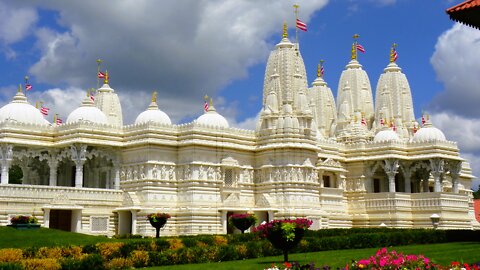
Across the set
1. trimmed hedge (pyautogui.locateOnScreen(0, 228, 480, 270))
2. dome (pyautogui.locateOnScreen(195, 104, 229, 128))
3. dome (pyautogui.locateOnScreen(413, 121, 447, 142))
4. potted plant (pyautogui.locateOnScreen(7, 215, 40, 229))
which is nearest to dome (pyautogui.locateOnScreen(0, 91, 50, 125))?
dome (pyautogui.locateOnScreen(195, 104, 229, 128))

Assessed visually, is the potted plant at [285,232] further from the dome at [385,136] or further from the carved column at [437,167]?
the dome at [385,136]

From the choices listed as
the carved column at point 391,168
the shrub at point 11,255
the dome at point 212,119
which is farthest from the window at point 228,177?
the shrub at point 11,255

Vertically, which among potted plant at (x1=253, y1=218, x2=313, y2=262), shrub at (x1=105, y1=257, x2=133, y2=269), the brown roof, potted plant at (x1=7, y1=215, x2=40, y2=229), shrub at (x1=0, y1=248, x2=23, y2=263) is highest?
the brown roof

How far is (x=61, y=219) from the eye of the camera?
1745 inches

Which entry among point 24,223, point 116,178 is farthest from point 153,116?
point 24,223

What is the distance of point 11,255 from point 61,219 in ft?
68.2

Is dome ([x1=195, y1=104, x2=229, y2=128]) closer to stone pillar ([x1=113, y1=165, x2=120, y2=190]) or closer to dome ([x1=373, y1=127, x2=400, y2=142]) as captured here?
stone pillar ([x1=113, y1=165, x2=120, y2=190])

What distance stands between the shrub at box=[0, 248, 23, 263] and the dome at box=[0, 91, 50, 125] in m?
24.9

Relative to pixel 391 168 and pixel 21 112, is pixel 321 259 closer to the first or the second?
pixel 21 112

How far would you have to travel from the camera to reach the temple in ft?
148

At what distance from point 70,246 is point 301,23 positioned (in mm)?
35643

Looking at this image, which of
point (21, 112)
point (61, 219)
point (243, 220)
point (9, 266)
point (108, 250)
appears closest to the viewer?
point (9, 266)

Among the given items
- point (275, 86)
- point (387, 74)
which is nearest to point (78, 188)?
point (275, 86)

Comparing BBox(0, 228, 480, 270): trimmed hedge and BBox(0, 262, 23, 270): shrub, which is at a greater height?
BBox(0, 228, 480, 270): trimmed hedge
